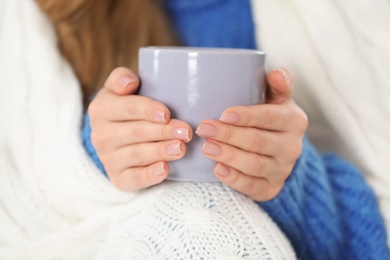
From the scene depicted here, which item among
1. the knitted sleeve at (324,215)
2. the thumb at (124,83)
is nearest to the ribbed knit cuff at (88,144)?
the knitted sleeve at (324,215)

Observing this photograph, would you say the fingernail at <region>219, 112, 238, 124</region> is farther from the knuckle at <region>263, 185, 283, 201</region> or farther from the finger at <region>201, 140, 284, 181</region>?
the knuckle at <region>263, 185, 283, 201</region>

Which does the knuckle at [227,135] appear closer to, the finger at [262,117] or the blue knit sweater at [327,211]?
the finger at [262,117]

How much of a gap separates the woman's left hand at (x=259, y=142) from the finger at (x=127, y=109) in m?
0.05

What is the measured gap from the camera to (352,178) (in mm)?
798

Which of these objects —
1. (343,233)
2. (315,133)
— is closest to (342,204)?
(343,233)

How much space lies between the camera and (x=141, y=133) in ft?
2.08

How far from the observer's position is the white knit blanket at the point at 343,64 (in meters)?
0.76

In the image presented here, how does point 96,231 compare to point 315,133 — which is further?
point 315,133

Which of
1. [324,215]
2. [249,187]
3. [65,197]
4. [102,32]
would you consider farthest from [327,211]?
[102,32]

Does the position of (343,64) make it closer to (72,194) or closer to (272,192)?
(272,192)

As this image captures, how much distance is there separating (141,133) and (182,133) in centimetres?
7

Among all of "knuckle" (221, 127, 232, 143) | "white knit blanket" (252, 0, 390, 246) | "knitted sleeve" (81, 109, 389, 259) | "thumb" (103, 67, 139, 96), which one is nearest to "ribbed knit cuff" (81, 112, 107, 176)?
"knitted sleeve" (81, 109, 389, 259)

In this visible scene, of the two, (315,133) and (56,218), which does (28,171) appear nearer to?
(56,218)

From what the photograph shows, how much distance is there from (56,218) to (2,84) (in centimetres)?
22
